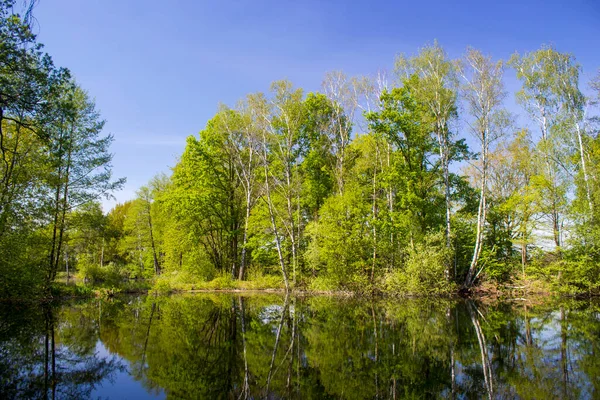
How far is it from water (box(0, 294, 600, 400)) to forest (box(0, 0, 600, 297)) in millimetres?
9034

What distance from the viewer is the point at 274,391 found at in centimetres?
609

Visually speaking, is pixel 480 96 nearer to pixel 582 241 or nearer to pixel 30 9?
pixel 582 241

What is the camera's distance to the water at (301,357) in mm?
6086

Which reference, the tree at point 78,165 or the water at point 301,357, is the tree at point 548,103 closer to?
the water at point 301,357

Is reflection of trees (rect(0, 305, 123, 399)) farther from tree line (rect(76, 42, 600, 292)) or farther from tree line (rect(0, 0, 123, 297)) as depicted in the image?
tree line (rect(76, 42, 600, 292))

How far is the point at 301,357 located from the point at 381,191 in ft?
70.5

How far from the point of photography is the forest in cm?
2144

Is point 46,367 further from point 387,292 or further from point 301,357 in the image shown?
point 387,292

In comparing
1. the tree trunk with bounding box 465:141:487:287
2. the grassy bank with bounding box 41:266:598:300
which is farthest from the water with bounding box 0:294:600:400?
the tree trunk with bounding box 465:141:487:287

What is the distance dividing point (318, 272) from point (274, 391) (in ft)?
72.0

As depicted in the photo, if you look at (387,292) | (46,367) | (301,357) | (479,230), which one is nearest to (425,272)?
(387,292)

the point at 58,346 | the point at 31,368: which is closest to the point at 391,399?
the point at 31,368

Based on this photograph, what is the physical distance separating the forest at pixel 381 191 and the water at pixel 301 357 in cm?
903

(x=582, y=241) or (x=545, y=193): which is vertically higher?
(x=545, y=193)
